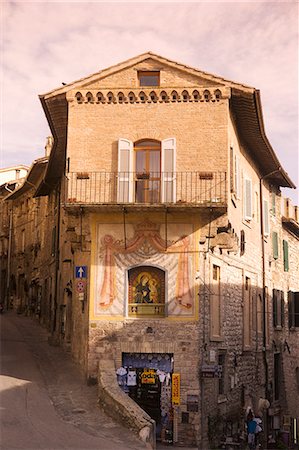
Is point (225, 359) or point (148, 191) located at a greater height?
point (148, 191)

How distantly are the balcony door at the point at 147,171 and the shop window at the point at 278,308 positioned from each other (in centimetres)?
1189

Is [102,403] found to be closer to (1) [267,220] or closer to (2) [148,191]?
(2) [148,191]

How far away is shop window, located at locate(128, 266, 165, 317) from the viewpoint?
19.0 meters

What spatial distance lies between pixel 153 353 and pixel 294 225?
15.5m

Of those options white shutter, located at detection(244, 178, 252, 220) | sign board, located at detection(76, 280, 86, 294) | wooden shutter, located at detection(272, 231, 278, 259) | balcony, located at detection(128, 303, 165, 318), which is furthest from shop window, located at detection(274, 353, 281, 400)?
sign board, located at detection(76, 280, 86, 294)

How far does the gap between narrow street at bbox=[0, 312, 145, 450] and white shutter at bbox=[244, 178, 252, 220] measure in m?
8.32

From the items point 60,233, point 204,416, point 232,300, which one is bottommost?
point 204,416

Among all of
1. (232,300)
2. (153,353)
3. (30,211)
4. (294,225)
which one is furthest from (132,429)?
(30,211)

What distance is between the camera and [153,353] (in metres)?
18.6

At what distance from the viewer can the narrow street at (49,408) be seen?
44.4ft

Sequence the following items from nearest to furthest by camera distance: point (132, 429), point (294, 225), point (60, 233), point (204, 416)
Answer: point (132, 429) → point (204, 416) → point (60, 233) → point (294, 225)

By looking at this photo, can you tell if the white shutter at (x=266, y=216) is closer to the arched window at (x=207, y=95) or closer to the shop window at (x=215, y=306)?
the shop window at (x=215, y=306)

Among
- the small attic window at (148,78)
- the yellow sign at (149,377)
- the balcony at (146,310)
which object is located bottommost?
the yellow sign at (149,377)

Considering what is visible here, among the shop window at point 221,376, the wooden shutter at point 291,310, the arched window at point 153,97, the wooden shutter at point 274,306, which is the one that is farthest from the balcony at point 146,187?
the wooden shutter at point 291,310
